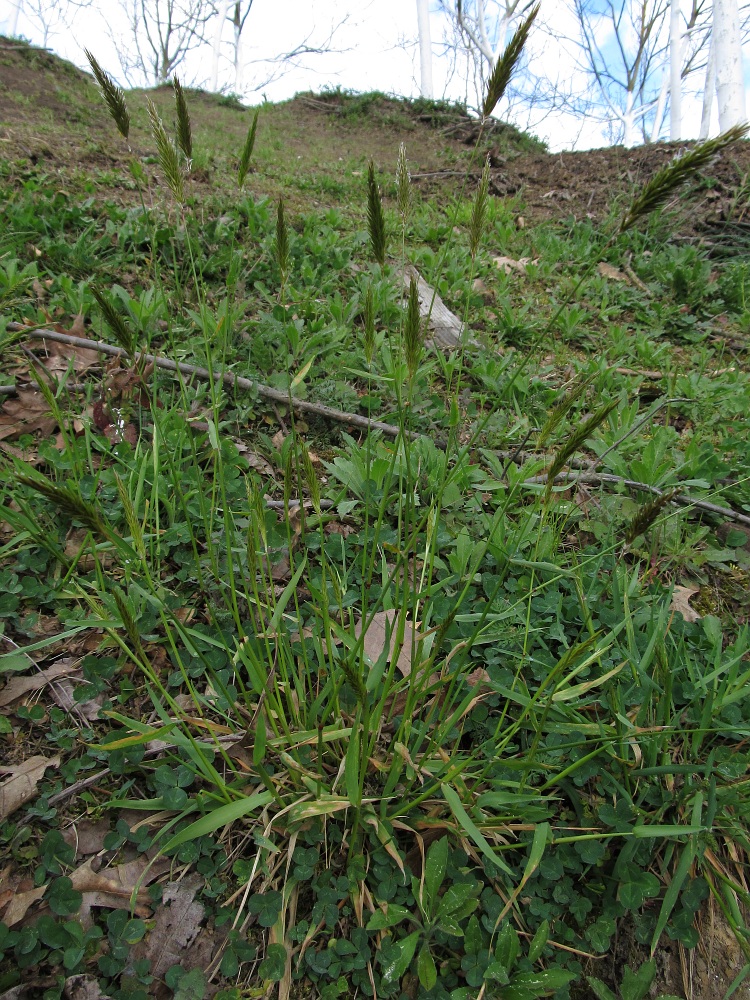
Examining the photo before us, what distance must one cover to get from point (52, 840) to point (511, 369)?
2.48 metres

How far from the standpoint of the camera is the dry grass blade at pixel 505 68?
3.66 ft

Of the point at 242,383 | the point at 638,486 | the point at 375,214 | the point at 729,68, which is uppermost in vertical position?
the point at 729,68

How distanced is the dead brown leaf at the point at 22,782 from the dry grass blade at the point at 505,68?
5.91 ft

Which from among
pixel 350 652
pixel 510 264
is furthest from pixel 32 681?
pixel 510 264

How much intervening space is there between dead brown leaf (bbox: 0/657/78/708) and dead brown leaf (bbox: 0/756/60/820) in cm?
18

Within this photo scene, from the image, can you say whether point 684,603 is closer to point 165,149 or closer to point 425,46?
point 165,149

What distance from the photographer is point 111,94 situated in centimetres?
134

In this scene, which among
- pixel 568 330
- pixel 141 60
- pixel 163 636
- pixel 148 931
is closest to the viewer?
pixel 148 931

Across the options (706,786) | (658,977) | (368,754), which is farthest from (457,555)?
(658,977)

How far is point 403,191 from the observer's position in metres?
1.29

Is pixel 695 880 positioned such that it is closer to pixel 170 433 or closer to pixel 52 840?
pixel 52 840

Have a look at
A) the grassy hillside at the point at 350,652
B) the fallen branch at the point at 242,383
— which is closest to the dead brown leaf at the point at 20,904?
the grassy hillside at the point at 350,652

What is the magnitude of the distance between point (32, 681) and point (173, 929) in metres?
0.69

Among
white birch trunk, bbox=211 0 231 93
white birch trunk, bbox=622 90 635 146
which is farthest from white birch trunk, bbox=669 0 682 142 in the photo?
white birch trunk, bbox=211 0 231 93
